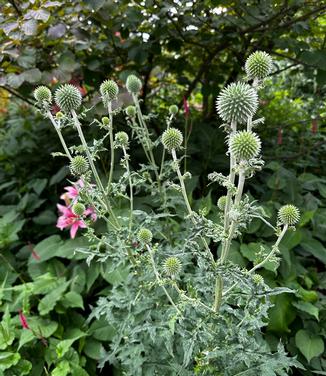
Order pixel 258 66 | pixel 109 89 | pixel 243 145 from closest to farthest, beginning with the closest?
pixel 243 145
pixel 258 66
pixel 109 89

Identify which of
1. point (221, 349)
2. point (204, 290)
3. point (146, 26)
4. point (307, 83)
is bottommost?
point (221, 349)

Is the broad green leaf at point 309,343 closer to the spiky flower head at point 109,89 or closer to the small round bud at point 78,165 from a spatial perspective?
the small round bud at point 78,165

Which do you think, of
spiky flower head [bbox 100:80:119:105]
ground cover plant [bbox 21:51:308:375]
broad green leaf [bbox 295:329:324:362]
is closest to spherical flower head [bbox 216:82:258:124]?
ground cover plant [bbox 21:51:308:375]

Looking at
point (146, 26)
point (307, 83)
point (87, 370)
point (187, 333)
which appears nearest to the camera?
point (187, 333)

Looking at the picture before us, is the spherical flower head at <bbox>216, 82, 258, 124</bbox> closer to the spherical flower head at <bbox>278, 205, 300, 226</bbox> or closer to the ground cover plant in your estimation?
the ground cover plant

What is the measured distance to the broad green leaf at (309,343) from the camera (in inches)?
87.7

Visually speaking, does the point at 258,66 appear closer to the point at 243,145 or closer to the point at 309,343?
the point at 243,145

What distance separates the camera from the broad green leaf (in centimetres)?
223

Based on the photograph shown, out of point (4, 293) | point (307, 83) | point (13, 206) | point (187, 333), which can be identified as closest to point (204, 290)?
point (187, 333)

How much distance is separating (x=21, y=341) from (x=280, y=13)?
2447mm

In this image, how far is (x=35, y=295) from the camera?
8.44 ft

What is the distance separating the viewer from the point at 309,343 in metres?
2.28

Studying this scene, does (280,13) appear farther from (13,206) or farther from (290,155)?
(13,206)

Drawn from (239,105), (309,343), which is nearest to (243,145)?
(239,105)
